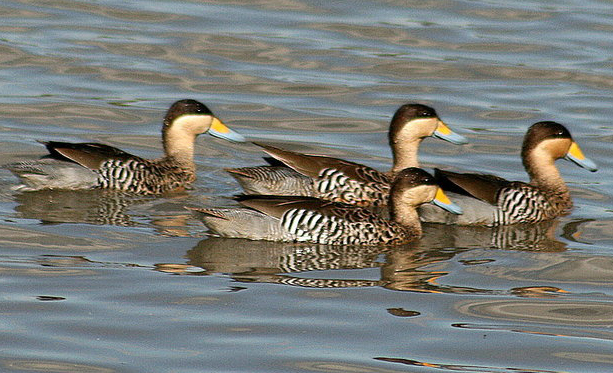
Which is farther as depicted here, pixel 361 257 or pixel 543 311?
pixel 361 257

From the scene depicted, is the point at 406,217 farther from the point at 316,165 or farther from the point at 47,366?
the point at 47,366

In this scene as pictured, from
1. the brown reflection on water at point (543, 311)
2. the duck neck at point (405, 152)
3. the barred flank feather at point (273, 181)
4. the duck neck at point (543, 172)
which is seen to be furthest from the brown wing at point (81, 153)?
the brown reflection on water at point (543, 311)

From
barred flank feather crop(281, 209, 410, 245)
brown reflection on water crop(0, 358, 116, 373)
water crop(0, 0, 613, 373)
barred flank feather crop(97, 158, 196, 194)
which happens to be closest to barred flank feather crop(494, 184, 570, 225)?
water crop(0, 0, 613, 373)

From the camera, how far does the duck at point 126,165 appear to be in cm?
1185

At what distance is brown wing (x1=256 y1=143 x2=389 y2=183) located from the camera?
12062mm

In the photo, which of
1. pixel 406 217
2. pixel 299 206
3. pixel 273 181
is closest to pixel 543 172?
pixel 406 217

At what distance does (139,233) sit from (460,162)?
455cm

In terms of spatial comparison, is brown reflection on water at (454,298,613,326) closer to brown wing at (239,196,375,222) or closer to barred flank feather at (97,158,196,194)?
brown wing at (239,196,375,222)

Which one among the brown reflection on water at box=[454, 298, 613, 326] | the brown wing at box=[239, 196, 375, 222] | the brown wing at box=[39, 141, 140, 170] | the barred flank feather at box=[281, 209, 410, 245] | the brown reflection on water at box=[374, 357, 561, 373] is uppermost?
the brown wing at box=[39, 141, 140, 170]

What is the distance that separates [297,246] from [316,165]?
1.82 m

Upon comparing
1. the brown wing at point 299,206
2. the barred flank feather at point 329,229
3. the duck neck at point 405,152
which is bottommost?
the barred flank feather at point 329,229

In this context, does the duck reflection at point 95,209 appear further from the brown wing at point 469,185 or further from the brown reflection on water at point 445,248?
the brown wing at point 469,185

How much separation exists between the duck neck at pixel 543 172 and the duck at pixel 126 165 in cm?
276

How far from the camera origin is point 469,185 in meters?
11.7
